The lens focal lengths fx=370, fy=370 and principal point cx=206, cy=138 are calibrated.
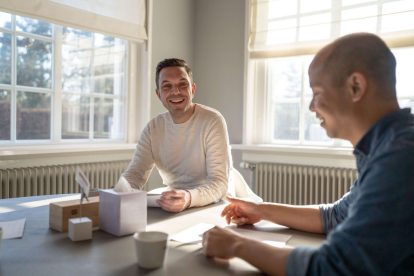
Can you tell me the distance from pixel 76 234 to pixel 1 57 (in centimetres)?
211

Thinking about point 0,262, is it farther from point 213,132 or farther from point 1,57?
point 1,57

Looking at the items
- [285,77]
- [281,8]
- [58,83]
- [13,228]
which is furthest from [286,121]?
[13,228]

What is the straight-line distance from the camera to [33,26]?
112 inches

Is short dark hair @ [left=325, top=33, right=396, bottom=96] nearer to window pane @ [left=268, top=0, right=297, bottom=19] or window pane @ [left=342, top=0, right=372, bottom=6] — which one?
window pane @ [left=342, top=0, right=372, bottom=6]

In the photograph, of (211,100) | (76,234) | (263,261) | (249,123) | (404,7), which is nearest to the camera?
(263,261)

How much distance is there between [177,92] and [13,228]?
1141 millimetres

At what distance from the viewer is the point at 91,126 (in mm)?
3258

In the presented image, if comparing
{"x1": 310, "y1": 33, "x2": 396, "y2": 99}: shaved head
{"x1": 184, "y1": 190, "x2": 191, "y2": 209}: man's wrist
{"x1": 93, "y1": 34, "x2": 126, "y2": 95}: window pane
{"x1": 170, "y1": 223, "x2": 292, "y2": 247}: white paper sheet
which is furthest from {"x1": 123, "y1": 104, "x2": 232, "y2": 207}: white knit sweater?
{"x1": 93, "y1": 34, "x2": 126, "y2": 95}: window pane

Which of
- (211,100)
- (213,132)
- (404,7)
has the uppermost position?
(404,7)

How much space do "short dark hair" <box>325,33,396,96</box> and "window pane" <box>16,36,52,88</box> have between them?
2563 mm

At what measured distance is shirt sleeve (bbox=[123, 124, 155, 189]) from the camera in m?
2.02

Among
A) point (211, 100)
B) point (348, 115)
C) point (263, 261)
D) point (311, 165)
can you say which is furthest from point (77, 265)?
point (211, 100)

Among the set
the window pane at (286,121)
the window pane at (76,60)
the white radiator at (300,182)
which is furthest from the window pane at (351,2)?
the window pane at (76,60)

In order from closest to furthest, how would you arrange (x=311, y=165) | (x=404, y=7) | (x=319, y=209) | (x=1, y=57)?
1. (x=319, y=209)
2. (x=1, y=57)
3. (x=404, y=7)
4. (x=311, y=165)
